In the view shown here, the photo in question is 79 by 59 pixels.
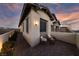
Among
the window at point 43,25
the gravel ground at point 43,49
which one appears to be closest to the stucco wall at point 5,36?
the gravel ground at point 43,49

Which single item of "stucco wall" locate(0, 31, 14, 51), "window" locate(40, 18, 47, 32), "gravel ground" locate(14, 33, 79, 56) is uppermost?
"window" locate(40, 18, 47, 32)

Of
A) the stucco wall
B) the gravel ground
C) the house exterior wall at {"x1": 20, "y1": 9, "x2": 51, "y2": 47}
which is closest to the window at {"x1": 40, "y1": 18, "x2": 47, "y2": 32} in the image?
the house exterior wall at {"x1": 20, "y1": 9, "x2": 51, "y2": 47}

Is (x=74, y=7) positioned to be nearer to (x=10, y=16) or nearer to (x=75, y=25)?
(x=75, y=25)

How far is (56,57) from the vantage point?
7.35 ft

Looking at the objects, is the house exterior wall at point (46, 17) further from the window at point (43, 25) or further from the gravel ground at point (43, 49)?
the gravel ground at point (43, 49)

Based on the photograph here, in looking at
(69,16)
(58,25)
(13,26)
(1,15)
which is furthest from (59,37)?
(1,15)

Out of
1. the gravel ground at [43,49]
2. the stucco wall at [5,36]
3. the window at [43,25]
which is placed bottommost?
the gravel ground at [43,49]

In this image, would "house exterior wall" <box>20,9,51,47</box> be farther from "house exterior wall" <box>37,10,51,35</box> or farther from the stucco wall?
the stucco wall

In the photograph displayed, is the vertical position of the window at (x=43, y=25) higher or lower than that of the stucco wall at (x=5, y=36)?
higher

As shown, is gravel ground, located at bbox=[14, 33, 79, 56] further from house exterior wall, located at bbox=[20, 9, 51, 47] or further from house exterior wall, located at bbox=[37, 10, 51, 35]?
house exterior wall, located at bbox=[37, 10, 51, 35]

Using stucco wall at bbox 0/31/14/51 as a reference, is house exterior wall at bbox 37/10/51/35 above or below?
above

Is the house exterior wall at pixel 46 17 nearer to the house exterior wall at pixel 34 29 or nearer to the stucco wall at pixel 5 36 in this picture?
the house exterior wall at pixel 34 29

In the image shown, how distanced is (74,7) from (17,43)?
1.00 meters

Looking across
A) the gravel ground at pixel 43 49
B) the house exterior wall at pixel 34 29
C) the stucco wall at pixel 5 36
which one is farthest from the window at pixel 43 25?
the stucco wall at pixel 5 36
